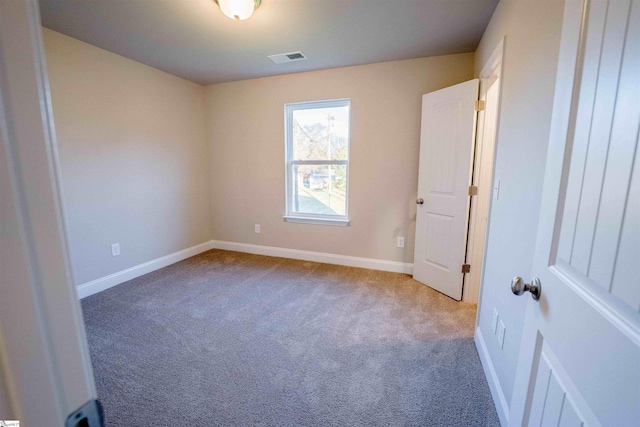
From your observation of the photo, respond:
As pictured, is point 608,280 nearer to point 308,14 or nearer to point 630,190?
point 630,190

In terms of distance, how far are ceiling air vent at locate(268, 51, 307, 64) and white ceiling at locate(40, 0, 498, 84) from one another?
77 millimetres

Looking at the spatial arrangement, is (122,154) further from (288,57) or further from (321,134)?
(321,134)

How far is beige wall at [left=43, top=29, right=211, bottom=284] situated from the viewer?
8.14 feet

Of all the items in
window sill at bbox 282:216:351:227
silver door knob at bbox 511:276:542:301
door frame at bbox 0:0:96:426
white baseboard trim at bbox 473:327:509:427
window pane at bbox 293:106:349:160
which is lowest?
white baseboard trim at bbox 473:327:509:427

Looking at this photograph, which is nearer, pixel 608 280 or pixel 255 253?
pixel 608 280

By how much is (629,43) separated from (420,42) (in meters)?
2.40

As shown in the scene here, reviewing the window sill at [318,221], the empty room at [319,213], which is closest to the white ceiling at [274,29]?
the empty room at [319,213]

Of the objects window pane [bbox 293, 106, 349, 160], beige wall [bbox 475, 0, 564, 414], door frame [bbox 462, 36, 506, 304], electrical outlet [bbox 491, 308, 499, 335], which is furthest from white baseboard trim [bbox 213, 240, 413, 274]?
electrical outlet [bbox 491, 308, 499, 335]

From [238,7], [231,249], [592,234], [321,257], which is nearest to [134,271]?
[231,249]

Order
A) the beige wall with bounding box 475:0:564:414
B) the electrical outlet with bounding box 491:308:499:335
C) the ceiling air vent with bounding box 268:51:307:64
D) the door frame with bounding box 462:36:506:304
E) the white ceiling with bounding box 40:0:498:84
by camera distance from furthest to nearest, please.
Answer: the ceiling air vent with bounding box 268:51:307:64, the door frame with bounding box 462:36:506:304, the white ceiling with bounding box 40:0:498:84, the electrical outlet with bounding box 491:308:499:335, the beige wall with bounding box 475:0:564:414

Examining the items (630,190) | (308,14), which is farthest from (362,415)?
(308,14)

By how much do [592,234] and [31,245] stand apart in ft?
3.20

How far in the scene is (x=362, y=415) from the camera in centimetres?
140

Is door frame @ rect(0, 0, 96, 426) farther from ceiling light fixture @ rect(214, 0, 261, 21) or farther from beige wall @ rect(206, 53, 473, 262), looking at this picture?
beige wall @ rect(206, 53, 473, 262)
